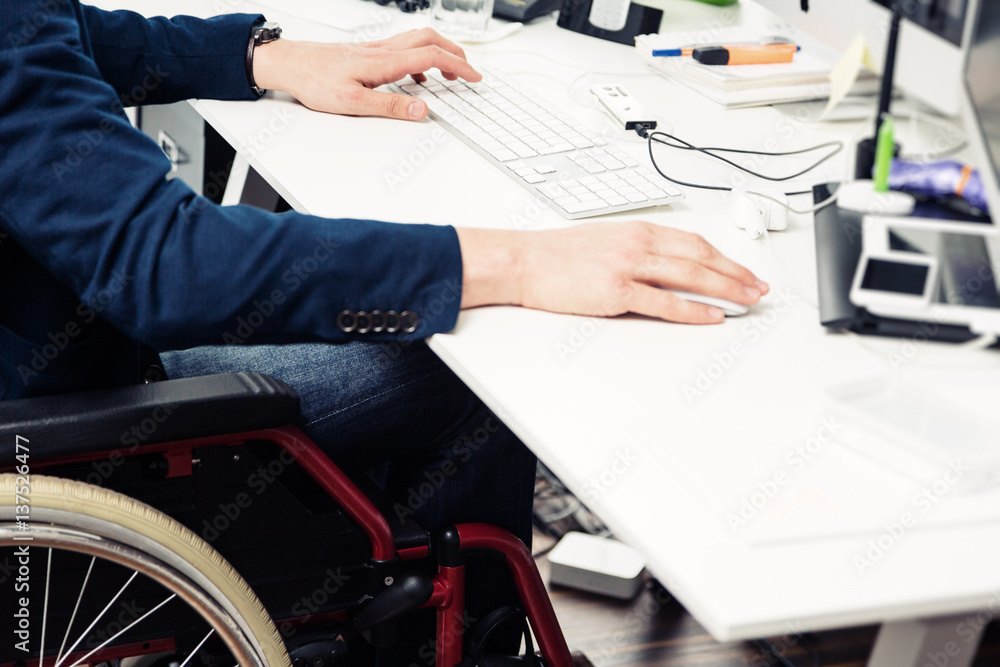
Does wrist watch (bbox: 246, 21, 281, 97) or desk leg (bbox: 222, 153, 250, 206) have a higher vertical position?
wrist watch (bbox: 246, 21, 281, 97)

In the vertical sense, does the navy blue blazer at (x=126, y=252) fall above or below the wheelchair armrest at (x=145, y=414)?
above

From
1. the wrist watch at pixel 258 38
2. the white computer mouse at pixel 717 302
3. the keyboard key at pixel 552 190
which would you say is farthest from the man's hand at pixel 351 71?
the white computer mouse at pixel 717 302

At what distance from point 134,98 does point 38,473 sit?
602 millimetres

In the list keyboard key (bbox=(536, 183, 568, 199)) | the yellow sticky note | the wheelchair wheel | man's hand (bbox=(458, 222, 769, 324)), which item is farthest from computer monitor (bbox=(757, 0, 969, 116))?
the wheelchair wheel

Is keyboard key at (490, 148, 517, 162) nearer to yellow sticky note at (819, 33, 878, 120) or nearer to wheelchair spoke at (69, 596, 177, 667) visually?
yellow sticky note at (819, 33, 878, 120)

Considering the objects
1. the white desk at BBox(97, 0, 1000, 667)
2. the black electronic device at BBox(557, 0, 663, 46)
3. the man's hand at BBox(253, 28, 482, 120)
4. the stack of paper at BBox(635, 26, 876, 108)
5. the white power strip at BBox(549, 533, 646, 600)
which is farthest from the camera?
the white power strip at BBox(549, 533, 646, 600)

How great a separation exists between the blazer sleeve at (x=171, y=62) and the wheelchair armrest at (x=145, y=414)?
0.53 m

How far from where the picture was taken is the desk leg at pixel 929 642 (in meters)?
0.60

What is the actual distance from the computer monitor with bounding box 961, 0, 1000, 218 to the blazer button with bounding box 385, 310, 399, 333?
0.46 metres

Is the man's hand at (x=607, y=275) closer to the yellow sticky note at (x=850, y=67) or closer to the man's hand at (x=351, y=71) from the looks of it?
the yellow sticky note at (x=850, y=67)

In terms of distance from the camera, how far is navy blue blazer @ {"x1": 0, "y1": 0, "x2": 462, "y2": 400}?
750 mm

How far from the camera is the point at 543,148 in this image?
3.52ft

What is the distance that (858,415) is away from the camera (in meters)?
0.68

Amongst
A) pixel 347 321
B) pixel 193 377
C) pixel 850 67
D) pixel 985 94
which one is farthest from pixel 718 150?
pixel 193 377
